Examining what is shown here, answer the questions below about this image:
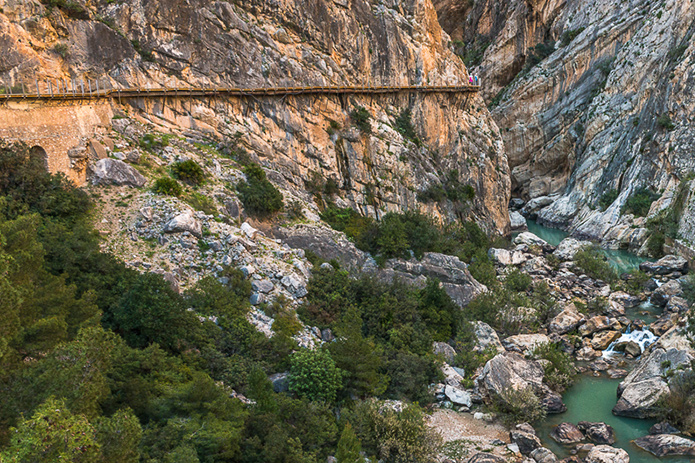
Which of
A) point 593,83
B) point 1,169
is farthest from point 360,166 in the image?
point 593,83

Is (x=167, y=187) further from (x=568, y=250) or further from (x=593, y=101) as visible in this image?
(x=593, y=101)

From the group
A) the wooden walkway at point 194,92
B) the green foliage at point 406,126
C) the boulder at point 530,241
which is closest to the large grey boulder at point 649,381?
the boulder at point 530,241

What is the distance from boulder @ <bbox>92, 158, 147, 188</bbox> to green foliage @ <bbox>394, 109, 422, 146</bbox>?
22810 millimetres

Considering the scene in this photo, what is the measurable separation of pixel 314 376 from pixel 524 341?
42.2 feet

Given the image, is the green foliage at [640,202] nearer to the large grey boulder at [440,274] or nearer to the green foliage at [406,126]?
the green foliage at [406,126]

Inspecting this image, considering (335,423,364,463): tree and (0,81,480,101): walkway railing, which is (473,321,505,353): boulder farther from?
(0,81,480,101): walkway railing

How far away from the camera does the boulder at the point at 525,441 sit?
17500mm

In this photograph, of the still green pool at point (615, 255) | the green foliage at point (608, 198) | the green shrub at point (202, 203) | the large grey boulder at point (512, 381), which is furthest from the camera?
the green foliage at point (608, 198)

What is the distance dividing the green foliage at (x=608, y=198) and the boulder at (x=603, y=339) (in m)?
29.6

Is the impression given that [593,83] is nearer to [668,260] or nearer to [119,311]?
[668,260]

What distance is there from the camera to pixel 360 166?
37250 millimetres

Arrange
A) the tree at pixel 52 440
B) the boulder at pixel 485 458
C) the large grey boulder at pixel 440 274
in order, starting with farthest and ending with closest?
1. the large grey boulder at pixel 440 274
2. the boulder at pixel 485 458
3. the tree at pixel 52 440

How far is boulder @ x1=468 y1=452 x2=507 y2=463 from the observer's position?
53.6 feet

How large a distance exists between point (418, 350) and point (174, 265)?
11.1m
